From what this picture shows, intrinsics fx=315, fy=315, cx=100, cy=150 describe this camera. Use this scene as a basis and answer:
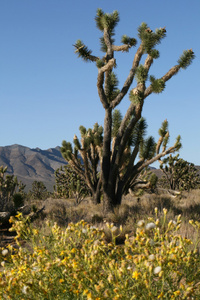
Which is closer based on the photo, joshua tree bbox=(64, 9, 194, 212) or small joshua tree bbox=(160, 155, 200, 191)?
joshua tree bbox=(64, 9, 194, 212)

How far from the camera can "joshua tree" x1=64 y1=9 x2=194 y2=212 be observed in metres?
9.62

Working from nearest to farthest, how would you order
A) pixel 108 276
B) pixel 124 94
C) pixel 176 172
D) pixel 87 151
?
pixel 108 276, pixel 124 94, pixel 87 151, pixel 176 172

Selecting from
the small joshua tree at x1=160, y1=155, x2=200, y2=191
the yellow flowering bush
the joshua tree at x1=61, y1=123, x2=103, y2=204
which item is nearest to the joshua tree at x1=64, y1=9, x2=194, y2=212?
the joshua tree at x1=61, y1=123, x2=103, y2=204

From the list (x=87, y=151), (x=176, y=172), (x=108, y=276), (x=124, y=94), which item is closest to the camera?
(x=108, y=276)

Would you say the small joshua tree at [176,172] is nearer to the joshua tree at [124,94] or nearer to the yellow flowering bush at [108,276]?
the joshua tree at [124,94]

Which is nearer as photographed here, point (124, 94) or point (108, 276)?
point (108, 276)

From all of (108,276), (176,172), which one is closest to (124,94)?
(108,276)

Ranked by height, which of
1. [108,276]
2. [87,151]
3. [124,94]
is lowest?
[108,276]

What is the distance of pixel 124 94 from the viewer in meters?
10.4

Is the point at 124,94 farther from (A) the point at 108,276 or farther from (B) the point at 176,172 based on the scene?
(B) the point at 176,172

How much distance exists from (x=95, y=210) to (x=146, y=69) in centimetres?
482

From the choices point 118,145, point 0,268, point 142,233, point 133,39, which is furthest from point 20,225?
point 133,39

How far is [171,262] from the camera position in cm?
280

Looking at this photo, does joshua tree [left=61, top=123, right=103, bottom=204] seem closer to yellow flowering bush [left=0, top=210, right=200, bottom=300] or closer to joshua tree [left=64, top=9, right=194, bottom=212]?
joshua tree [left=64, top=9, right=194, bottom=212]
